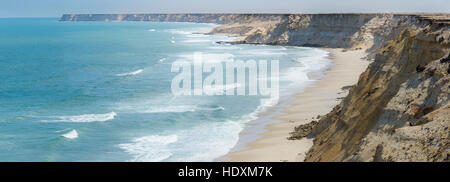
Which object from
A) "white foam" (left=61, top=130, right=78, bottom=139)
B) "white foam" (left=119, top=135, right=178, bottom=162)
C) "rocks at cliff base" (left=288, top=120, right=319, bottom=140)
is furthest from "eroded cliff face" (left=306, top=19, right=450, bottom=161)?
"white foam" (left=61, top=130, right=78, bottom=139)

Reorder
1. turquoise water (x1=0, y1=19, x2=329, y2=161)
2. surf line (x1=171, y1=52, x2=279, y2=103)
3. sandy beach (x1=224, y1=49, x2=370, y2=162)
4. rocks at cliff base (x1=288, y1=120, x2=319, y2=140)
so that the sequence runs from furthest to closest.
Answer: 1. surf line (x1=171, y1=52, x2=279, y2=103)
2. turquoise water (x1=0, y1=19, x2=329, y2=161)
3. rocks at cliff base (x1=288, y1=120, x2=319, y2=140)
4. sandy beach (x1=224, y1=49, x2=370, y2=162)

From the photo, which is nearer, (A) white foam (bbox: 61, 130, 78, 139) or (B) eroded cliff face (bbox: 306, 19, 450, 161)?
(B) eroded cliff face (bbox: 306, 19, 450, 161)

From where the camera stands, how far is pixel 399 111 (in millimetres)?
15930

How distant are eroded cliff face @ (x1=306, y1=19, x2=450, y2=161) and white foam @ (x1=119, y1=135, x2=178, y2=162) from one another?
7.71 metres

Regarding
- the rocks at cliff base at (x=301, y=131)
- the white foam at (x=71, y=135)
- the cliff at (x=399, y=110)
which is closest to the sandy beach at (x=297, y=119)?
the rocks at cliff base at (x=301, y=131)

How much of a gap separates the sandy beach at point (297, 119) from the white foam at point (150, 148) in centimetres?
347

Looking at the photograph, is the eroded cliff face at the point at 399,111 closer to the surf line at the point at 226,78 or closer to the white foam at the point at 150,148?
the white foam at the point at 150,148

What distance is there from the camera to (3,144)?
89.2 feet

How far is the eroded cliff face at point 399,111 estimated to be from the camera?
12664 mm

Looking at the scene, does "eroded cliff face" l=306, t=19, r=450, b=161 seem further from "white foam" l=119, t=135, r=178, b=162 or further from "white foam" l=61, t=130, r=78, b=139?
"white foam" l=61, t=130, r=78, b=139

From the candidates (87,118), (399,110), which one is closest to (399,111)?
(399,110)

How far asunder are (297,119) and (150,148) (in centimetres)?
997

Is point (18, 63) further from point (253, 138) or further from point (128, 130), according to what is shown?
point (253, 138)

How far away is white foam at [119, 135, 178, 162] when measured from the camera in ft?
78.1
